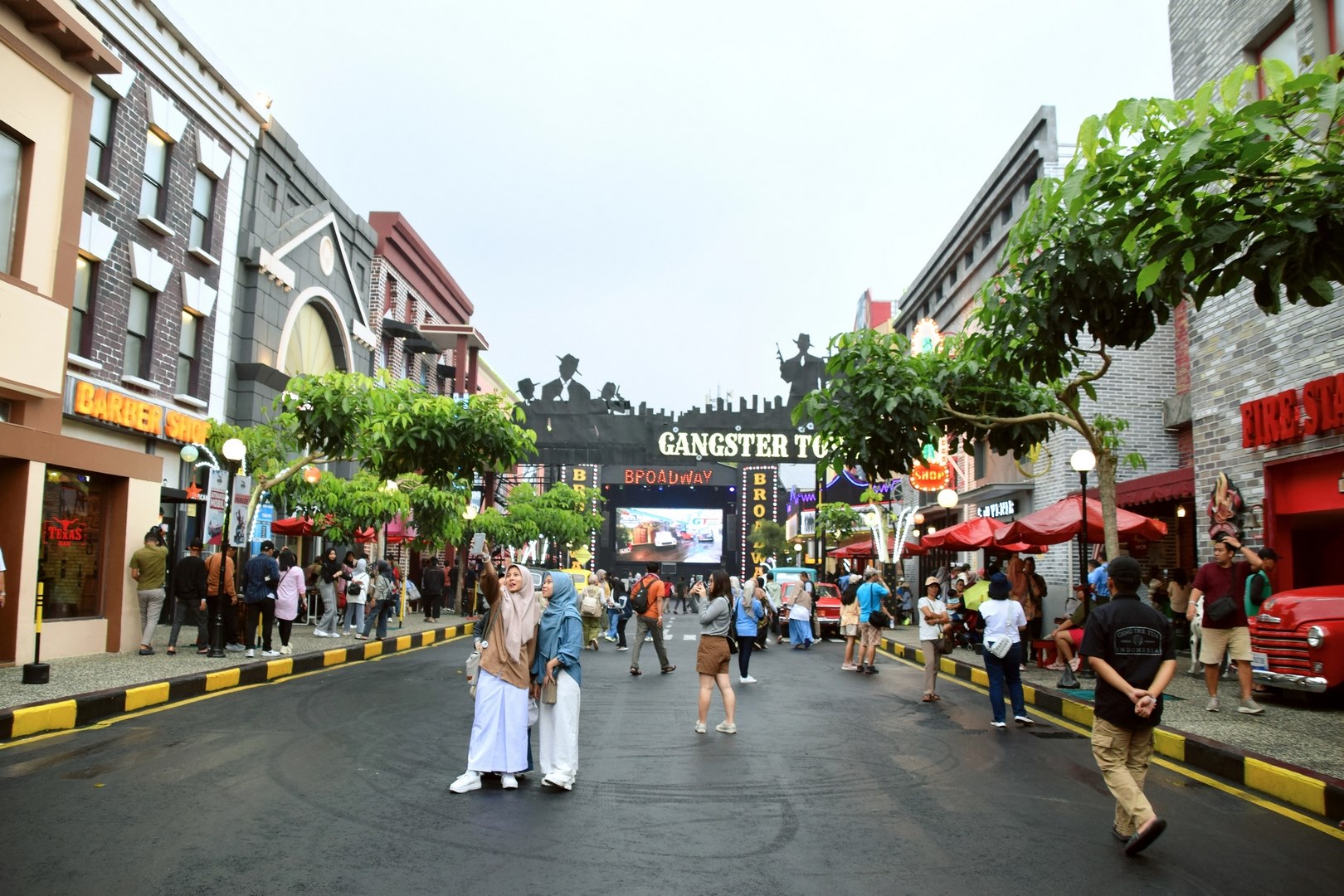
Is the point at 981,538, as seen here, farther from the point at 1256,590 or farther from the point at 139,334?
the point at 139,334

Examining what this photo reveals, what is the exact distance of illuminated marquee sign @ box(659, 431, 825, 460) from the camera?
162ft

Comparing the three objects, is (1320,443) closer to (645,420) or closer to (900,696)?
(900,696)

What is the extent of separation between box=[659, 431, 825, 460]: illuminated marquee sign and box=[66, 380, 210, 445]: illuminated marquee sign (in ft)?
96.7

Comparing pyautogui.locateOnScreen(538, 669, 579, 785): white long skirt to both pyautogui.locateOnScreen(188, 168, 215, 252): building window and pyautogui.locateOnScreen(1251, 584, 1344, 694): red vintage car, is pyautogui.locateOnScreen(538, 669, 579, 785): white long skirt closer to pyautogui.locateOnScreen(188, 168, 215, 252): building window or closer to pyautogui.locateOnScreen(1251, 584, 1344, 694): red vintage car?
pyautogui.locateOnScreen(1251, 584, 1344, 694): red vintage car

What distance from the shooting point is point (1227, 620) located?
37.1ft

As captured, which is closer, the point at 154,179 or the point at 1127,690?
the point at 1127,690

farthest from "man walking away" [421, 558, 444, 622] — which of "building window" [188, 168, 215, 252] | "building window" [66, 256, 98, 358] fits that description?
"building window" [66, 256, 98, 358]

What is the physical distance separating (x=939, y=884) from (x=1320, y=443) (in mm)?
10727

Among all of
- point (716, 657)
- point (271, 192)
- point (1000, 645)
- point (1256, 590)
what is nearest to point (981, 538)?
point (1256, 590)

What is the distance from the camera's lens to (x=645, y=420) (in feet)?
164

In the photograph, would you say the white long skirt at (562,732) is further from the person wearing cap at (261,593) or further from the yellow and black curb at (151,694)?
the person wearing cap at (261,593)

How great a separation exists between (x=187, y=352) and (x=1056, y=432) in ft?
62.1

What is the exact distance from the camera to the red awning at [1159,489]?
709 inches

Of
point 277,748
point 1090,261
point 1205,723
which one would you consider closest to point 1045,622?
point 1205,723
